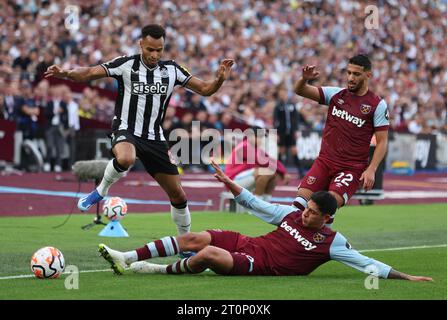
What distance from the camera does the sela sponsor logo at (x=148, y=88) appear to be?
11.4m

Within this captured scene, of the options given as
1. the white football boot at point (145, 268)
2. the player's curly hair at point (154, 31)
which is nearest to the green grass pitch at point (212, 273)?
the white football boot at point (145, 268)

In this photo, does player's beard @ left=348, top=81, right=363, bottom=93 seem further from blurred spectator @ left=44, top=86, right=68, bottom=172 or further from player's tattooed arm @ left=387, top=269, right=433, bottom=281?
blurred spectator @ left=44, top=86, right=68, bottom=172

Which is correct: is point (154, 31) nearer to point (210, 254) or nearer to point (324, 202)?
point (210, 254)

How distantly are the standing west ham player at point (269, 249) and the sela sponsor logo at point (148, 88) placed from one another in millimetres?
2120

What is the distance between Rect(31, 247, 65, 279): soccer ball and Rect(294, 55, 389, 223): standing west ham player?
119 inches

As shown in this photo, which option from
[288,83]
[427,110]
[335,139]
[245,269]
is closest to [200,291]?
[245,269]

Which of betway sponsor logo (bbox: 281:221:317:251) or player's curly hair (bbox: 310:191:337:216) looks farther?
betway sponsor logo (bbox: 281:221:317:251)

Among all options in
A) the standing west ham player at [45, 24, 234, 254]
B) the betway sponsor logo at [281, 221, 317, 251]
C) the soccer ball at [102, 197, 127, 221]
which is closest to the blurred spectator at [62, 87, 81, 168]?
the soccer ball at [102, 197, 127, 221]

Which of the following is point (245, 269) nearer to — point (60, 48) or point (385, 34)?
point (60, 48)

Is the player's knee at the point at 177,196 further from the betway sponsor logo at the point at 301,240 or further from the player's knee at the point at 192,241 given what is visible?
the betway sponsor logo at the point at 301,240

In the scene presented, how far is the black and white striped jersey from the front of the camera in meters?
11.4

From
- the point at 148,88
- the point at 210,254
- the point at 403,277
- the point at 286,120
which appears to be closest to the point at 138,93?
the point at 148,88

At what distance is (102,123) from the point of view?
27.9 m

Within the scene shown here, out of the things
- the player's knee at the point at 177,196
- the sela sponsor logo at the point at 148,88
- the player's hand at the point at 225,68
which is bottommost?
the player's knee at the point at 177,196
